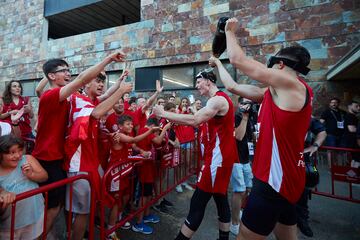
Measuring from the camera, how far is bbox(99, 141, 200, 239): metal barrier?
2443 mm

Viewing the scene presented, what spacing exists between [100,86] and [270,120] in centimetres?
198

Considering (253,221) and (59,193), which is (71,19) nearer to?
(59,193)

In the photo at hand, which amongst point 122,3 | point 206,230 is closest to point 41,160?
point 206,230

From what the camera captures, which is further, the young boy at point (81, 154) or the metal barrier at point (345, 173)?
the metal barrier at point (345, 173)

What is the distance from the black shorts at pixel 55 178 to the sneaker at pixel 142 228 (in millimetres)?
1244

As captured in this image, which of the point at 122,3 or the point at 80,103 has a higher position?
the point at 122,3

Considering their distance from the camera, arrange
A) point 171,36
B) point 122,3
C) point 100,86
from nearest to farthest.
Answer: point 100,86
point 171,36
point 122,3

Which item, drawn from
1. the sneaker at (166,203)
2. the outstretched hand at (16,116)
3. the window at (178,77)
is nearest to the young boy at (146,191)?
the sneaker at (166,203)

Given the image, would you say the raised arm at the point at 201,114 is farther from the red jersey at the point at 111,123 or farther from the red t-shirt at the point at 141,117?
the red t-shirt at the point at 141,117

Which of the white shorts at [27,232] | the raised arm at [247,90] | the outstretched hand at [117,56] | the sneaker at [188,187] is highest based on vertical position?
the outstretched hand at [117,56]

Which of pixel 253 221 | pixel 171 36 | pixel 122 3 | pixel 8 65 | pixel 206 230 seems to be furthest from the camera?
pixel 8 65

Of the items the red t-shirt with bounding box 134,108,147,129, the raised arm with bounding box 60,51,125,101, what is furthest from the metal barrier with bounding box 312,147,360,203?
the raised arm with bounding box 60,51,125,101

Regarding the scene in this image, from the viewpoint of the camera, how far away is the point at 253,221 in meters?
1.63

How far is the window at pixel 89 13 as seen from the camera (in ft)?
39.5
